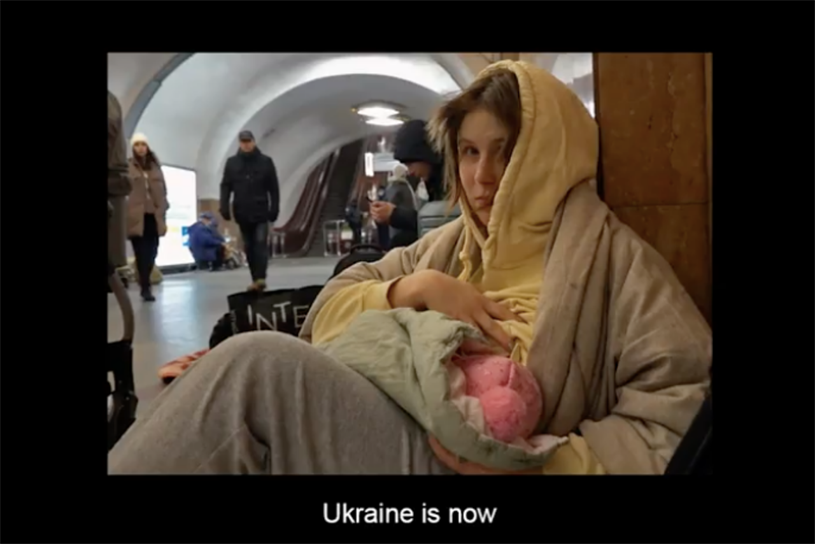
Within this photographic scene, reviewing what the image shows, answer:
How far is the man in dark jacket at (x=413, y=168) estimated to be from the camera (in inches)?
26.5

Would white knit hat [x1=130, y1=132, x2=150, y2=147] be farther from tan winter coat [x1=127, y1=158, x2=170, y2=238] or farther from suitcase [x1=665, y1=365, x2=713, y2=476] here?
suitcase [x1=665, y1=365, x2=713, y2=476]

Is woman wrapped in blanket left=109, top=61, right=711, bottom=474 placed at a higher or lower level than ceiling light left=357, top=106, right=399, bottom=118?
lower

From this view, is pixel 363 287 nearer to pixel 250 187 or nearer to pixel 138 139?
pixel 250 187

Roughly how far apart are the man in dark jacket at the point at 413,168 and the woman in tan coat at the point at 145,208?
209mm

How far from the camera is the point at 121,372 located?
0.58 m

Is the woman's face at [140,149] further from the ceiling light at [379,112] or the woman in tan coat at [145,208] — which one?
the ceiling light at [379,112]

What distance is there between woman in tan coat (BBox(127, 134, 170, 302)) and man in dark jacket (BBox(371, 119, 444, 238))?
0.21 meters

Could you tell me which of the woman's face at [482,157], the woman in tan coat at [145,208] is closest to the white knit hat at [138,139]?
the woman in tan coat at [145,208]

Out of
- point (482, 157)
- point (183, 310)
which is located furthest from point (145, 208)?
point (482, 157)

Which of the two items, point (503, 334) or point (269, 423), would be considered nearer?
point (269, 423)

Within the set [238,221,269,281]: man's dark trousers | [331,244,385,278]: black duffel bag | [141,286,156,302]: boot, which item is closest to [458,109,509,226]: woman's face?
[331,244,385,278]: black duffel bag

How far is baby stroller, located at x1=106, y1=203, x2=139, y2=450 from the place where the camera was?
547 mm

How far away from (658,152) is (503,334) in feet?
0.97
